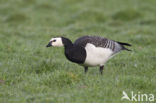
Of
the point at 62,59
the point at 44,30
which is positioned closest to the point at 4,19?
the point at 44,30

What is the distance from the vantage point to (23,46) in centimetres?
961

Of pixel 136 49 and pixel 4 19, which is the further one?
pixel 4 19

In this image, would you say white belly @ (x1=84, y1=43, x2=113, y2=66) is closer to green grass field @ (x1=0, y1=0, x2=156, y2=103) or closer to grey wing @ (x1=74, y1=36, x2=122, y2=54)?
grey wing @ (x1=74, y1=36, x2=122, y2=54)

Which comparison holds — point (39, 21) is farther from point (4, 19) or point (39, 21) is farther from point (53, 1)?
point (53, 1)

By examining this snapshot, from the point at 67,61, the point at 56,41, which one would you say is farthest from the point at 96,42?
the point at 67,61

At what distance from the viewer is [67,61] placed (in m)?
8.52

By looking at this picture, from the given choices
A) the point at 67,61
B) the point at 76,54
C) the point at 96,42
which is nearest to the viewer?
the point at 76,54

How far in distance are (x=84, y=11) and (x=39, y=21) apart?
1.91 meters

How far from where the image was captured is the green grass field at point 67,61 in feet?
19.4

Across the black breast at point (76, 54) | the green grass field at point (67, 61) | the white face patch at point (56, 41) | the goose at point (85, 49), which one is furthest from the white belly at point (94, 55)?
the white face patch at point (56, 41)

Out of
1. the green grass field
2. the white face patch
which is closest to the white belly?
the green grass field

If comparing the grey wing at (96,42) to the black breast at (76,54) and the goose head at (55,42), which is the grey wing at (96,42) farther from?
the goose head at (55,42)

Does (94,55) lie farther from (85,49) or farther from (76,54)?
(76,54)

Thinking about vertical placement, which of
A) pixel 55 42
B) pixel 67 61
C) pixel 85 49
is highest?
pixel 55 42
